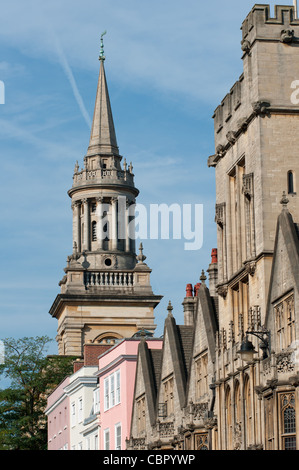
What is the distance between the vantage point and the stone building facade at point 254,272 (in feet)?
127

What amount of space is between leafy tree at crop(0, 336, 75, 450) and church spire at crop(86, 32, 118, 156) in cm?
2435

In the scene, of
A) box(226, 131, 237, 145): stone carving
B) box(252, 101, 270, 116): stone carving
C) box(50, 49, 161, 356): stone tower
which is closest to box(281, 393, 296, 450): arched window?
box(252, 101, 270, 116): stone carving

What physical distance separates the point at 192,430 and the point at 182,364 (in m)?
4.96

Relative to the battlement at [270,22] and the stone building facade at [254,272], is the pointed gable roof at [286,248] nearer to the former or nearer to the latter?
the stone building facade at [254,272]

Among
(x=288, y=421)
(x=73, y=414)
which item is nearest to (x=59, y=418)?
(x=73, y=414)

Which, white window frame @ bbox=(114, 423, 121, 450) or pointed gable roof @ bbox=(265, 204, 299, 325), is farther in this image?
white window frame @ bbox=(114, 423, 121, 450)

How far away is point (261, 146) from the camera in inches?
1705

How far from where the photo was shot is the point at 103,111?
114 meters

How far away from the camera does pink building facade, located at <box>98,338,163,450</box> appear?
63.3 meters

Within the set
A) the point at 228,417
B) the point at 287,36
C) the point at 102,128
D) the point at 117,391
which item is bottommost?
the point at 228,417

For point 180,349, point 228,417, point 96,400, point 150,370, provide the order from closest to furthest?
point 228,417 < point 180,349 < point 150,370 < point 96,400

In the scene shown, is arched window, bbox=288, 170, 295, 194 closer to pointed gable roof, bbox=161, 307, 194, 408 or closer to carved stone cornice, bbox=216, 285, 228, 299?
carved stone cornice, bbox=216, 285, 228, 299

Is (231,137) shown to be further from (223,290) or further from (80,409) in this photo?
(80,409)

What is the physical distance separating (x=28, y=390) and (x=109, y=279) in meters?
16.4
